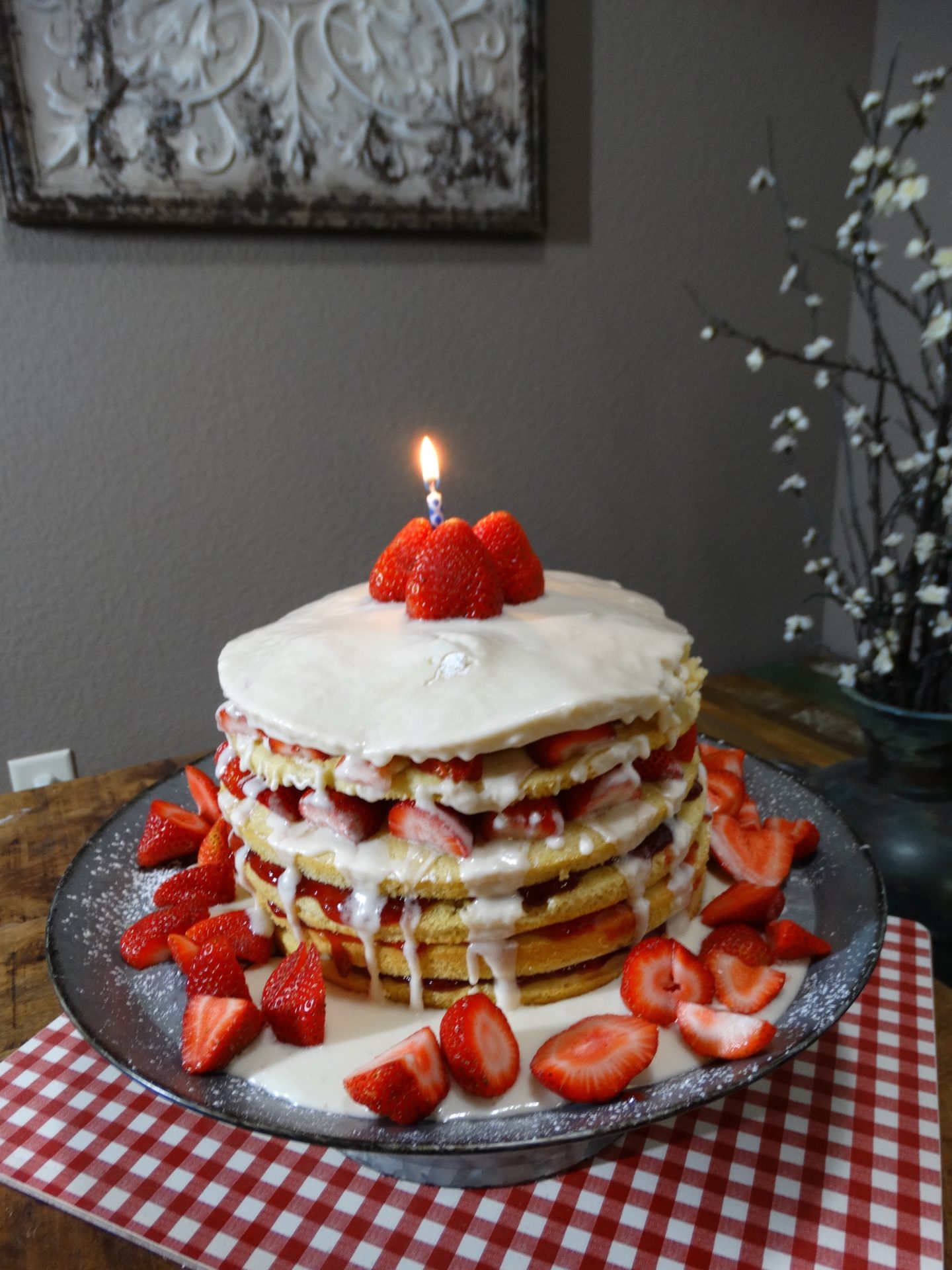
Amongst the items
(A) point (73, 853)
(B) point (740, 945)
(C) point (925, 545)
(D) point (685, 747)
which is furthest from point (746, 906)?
(A) point (73, 853)

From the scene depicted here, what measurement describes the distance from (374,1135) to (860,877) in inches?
24.1

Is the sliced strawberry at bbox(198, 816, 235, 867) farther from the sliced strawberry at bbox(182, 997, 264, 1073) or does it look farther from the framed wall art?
the framed wall art

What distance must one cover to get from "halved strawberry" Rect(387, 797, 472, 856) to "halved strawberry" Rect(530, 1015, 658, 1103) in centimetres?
19

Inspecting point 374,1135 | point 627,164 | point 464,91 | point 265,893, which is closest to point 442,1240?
point 374,1135

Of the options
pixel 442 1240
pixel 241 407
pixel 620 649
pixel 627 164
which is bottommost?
pixel 442 1240

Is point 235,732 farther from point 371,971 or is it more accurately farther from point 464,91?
point 464,91

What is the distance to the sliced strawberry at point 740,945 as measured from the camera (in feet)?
2.97

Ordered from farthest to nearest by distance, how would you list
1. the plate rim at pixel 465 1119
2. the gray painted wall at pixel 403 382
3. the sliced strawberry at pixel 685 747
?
the gray painted wall at pixel 403 382
the sliced strawberry at pixel 685 747
the plate rim at pixel 465 1119

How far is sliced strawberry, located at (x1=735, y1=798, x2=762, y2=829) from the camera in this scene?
1123mm

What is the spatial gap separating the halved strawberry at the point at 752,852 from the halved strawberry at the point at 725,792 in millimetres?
51

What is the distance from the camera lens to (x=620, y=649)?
3.13 ft

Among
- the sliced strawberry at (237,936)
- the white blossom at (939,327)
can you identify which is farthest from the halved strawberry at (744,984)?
the white blossom at (939,327)

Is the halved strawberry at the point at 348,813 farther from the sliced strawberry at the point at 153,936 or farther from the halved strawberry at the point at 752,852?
the halved strawberry at the point at 752,852

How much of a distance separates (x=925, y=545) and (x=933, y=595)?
0.24 feet
